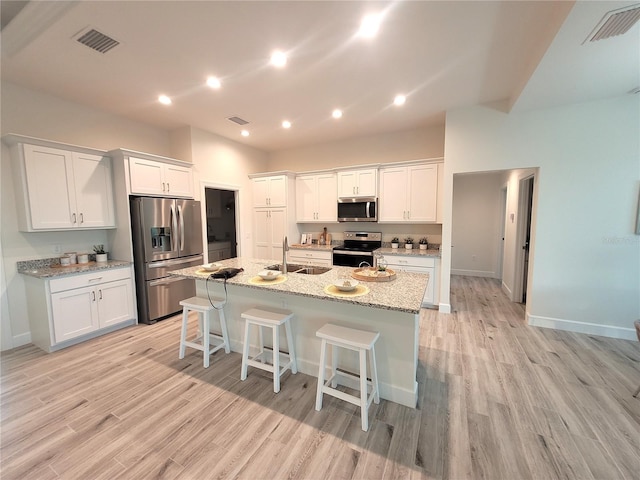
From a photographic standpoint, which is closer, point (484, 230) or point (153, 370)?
point (153, 370)

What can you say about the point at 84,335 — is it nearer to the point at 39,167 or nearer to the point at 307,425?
the point at 39,167

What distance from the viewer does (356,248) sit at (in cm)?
500

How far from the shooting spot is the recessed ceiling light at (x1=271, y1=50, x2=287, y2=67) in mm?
2416

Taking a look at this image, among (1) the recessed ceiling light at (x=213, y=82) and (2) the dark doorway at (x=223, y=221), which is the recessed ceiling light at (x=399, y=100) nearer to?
(1) the recessed ceiling light at (x=213, y=82)

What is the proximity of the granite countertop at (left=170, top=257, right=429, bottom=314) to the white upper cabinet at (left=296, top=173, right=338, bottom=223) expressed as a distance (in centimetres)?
240

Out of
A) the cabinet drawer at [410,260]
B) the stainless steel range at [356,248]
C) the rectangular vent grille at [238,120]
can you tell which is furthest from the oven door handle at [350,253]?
the rectangular vent grille at [238,120]

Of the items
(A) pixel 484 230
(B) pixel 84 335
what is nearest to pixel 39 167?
(B) pixel 84 335

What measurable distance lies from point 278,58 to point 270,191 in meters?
3.00

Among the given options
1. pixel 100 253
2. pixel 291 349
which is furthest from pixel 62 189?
pixel 291 349

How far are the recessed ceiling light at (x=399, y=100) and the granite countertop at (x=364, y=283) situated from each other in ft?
7.36

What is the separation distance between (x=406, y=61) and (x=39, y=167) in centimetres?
415

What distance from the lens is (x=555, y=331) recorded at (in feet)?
11.0

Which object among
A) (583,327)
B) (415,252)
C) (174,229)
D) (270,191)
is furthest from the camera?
(270,191)

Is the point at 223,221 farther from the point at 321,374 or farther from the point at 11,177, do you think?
the point at 321,374
